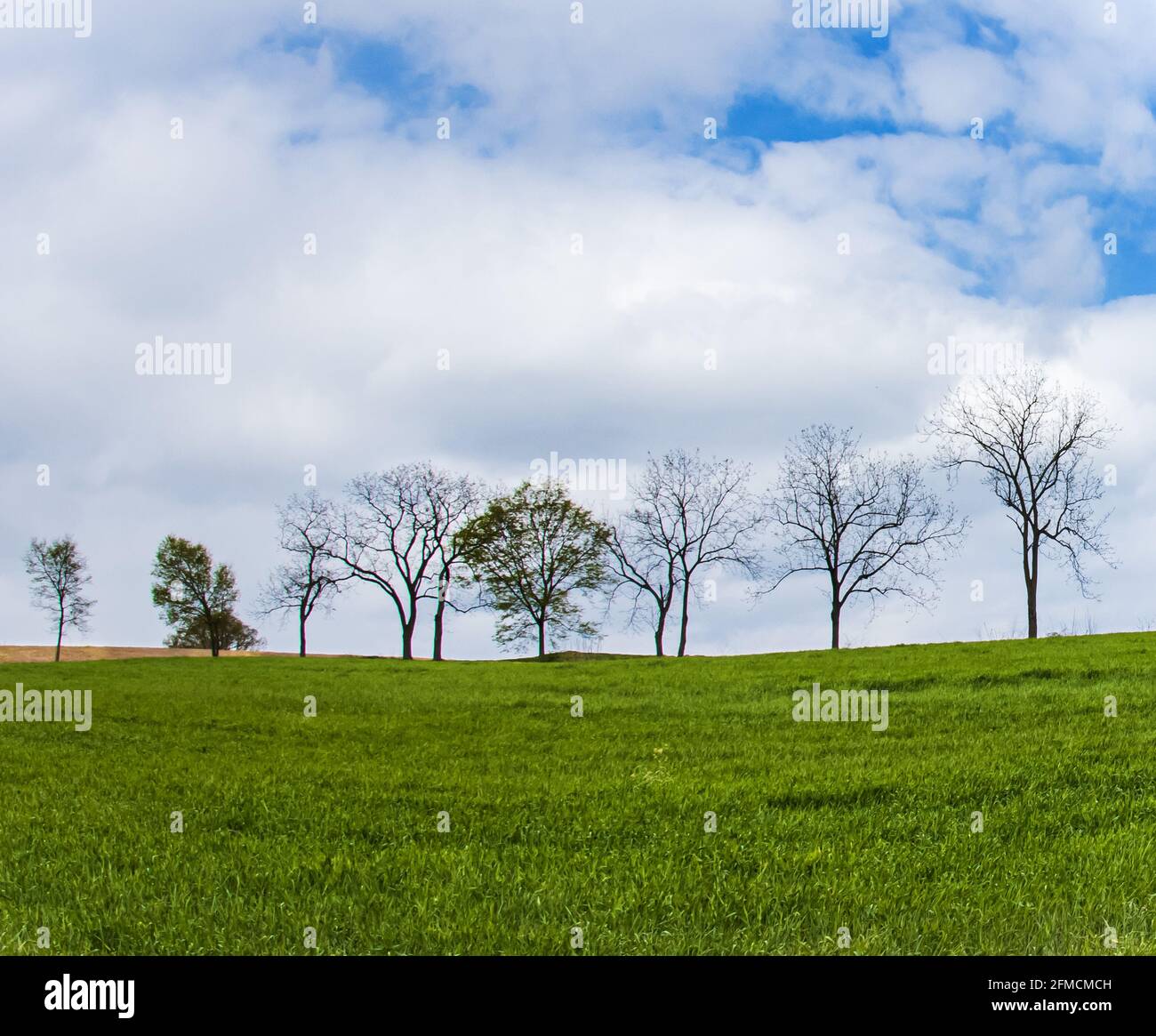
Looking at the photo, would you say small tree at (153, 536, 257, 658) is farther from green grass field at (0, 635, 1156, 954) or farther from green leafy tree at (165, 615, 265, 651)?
green grass field at (0, 635, 1156, 954)

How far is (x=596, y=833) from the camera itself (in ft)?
30.8

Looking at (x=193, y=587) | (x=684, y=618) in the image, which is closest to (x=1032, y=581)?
(x=684, y=618)

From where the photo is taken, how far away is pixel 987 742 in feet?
47.6

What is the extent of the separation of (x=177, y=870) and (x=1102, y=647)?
30965mm

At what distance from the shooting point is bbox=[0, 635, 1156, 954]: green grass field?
22.6 feet

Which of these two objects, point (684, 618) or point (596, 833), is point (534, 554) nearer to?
point (684, 618)

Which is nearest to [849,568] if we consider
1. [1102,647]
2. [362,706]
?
[1102,647]

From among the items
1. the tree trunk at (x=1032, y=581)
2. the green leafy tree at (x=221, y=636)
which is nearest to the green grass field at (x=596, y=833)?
the tree trunk at (x=1032, y=581)
